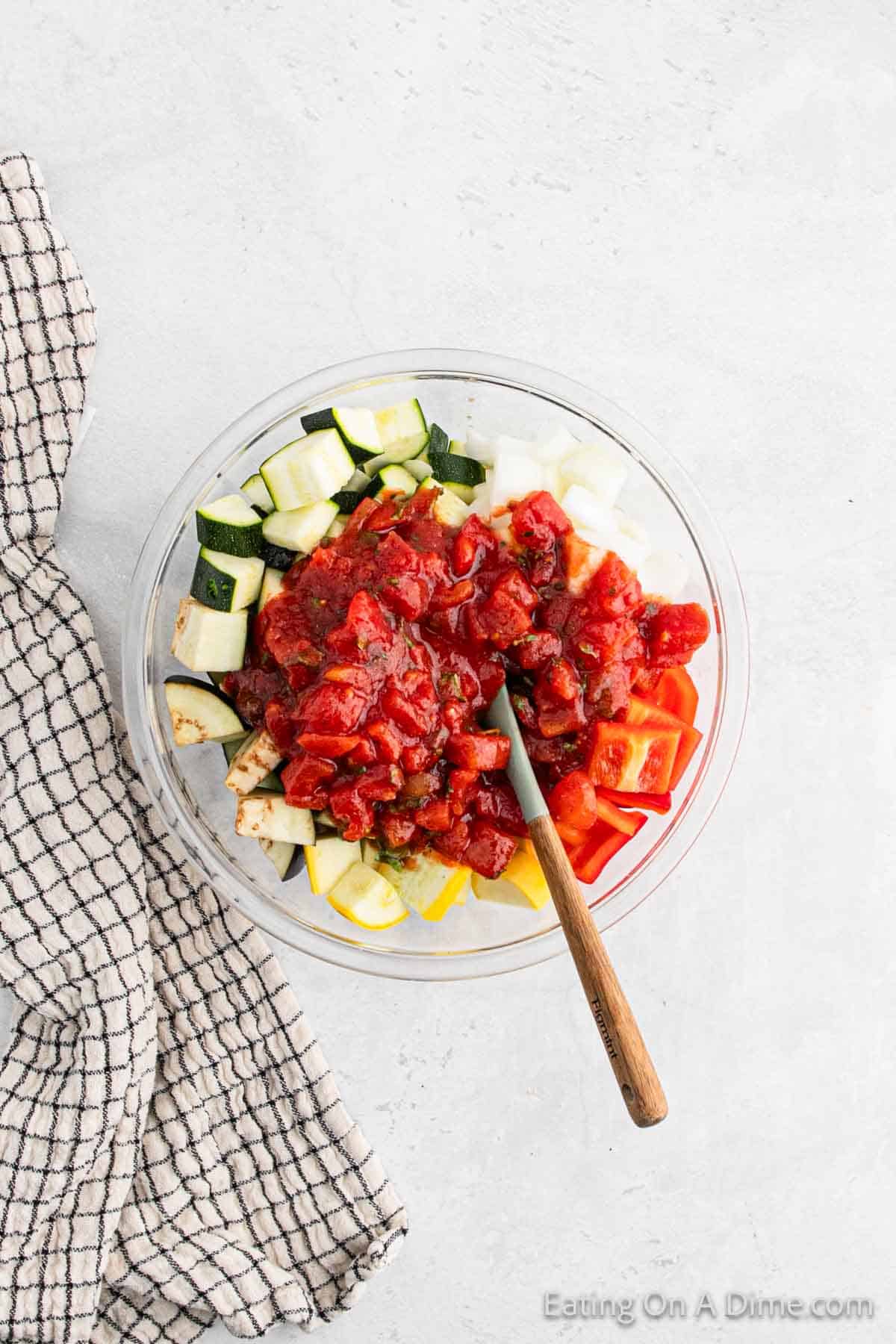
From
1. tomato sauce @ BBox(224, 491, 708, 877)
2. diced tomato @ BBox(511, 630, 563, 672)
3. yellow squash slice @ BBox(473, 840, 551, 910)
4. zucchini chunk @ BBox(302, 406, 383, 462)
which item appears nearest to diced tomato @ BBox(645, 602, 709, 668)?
tomato sauce @ BBox(224, 491, 708, 877)

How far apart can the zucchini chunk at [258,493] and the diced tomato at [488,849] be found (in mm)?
786

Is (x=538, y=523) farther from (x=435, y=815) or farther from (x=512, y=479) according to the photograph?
(x=435, y=815)

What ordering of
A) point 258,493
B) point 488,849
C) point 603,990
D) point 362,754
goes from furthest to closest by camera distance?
1. point 258,493
2. point 488,849
3. point 362,754
4. point 603,990

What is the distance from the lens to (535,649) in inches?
79.6

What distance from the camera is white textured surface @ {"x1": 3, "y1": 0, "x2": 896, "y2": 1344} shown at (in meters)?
2.45

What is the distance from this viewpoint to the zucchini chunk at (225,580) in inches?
83.7

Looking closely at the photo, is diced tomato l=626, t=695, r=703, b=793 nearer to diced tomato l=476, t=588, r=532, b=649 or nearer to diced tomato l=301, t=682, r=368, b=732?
diced tomato l=476, t=588, r=532, b=649

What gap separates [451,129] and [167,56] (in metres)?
0.64

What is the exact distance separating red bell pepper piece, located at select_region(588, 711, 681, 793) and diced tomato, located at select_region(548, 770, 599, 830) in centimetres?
3

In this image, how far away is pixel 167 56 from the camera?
244 cm

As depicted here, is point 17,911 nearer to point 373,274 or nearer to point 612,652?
point 612,652

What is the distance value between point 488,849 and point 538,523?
24.1 inches

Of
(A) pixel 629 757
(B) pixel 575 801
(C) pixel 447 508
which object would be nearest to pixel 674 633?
(A) pixel 629 757

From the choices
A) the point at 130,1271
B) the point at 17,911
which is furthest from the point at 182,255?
the point at 130,1271
